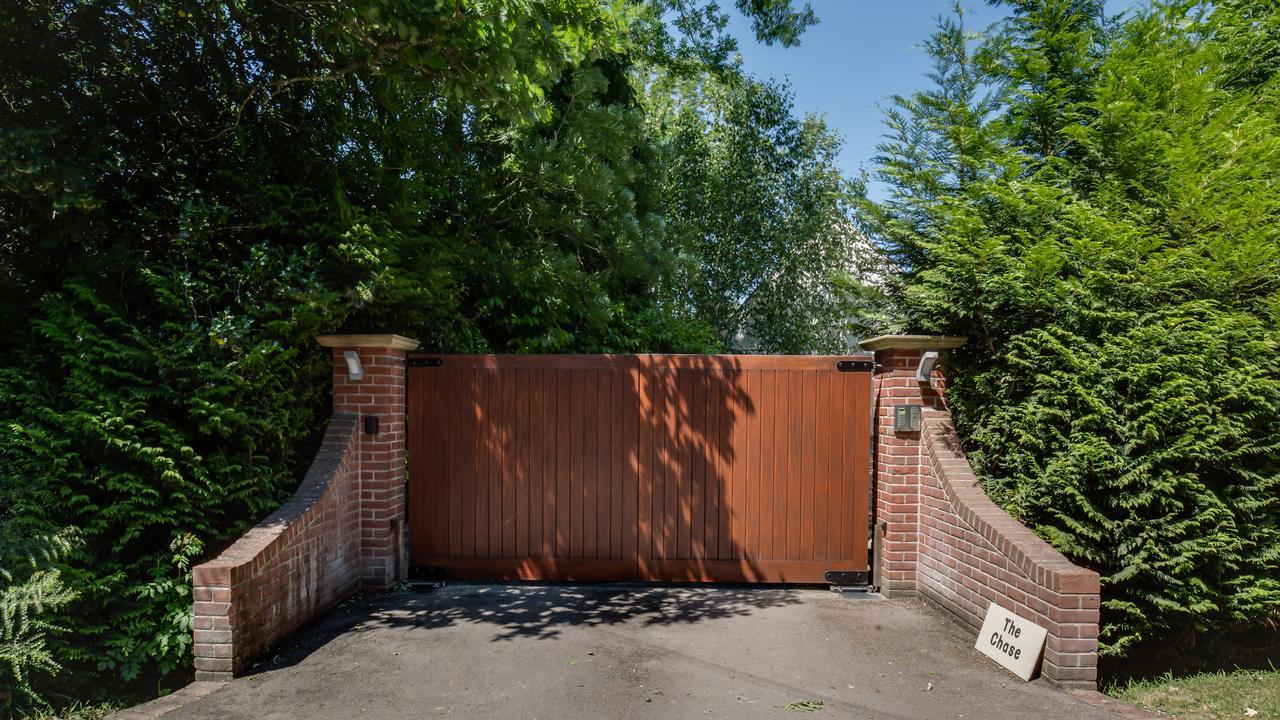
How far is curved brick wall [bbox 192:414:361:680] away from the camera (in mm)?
3545

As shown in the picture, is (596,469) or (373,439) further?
(596,469)

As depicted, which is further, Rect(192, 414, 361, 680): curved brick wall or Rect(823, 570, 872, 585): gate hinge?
Rect(823, 570, 872, 585): gate hinge

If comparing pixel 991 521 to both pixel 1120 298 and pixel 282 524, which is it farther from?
pixel 282 524

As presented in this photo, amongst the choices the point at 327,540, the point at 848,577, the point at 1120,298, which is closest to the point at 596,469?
the point at 327,540

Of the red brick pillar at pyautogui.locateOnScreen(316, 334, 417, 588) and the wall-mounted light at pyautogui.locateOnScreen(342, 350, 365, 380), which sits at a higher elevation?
the wall-mounted light at pyautogui.locateOnScreen(342, 350, 365, 380)

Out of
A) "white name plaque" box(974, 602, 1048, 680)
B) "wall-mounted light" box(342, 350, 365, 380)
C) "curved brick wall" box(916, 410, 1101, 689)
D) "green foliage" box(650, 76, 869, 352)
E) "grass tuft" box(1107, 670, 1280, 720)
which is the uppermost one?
"green foliage" box(650, 76, 869, 352)

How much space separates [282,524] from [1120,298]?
5.62 metres

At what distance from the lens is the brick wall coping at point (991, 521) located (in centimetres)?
349

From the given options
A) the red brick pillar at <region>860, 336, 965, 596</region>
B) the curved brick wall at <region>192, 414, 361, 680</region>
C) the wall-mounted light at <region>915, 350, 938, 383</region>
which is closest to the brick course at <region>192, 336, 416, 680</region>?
the curved brick wall at <region>192, 414, 361, 680</region>

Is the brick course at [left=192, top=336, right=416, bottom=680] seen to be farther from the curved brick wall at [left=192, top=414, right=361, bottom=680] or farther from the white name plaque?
the white name plaque

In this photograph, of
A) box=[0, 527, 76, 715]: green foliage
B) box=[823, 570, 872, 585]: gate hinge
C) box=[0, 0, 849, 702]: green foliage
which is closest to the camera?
box=[0, 527, 76, 715]: green foliage

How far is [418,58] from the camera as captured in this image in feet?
15.0

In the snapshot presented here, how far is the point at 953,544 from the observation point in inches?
179

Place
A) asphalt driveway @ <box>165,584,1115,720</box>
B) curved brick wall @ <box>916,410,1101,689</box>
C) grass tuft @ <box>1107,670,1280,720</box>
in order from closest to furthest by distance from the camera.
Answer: asphalt driveway @ <box>165,584,1115,720</box> → curved brick wall @ <box>916,410,1101,689</box> → grass tuft @ <box>1107,670,1280,720</box>
